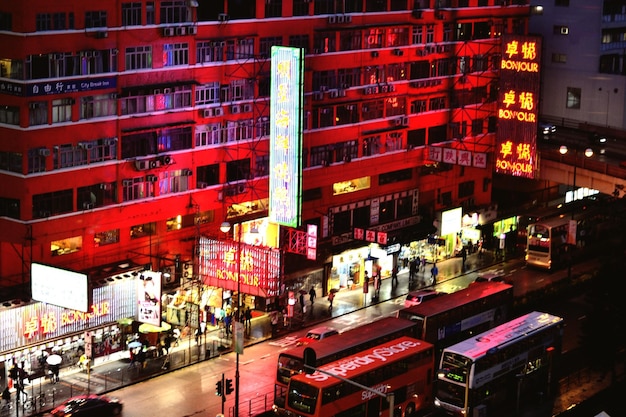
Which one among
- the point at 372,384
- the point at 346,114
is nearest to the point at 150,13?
the point at 346,114

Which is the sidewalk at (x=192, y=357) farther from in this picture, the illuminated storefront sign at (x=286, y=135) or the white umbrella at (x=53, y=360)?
the illuminated storefront sign at (x=286, y=135)

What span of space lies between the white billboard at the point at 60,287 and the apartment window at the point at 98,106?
9.13 metres

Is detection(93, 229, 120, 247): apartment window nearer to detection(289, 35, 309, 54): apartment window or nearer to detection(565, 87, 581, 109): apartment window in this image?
detection(289, 35, 309, 54): apartment window

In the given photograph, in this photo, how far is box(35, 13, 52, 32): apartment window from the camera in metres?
67.4

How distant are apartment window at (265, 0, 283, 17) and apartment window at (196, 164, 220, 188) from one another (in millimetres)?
10371

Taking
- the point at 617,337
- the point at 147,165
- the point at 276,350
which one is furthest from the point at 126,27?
the point at 617,337

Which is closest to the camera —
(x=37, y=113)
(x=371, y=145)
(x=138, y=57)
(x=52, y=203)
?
(x=37, y=113)

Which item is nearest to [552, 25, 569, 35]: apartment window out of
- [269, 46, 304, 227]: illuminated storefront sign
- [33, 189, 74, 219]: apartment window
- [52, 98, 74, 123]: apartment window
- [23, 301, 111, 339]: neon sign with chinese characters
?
[269, 46, 304, 227]: illuminated storefront sign

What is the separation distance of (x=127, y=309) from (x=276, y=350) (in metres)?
9.67

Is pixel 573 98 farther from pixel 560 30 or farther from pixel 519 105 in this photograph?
pixel 519 105

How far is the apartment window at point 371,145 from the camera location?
9031 cm

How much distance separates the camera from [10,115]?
68625mm

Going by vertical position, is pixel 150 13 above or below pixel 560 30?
above

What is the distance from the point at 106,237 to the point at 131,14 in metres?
13.0
